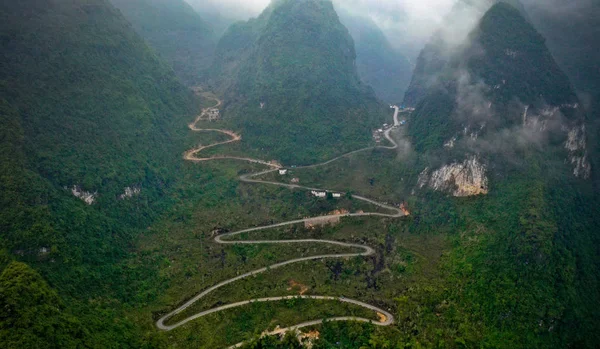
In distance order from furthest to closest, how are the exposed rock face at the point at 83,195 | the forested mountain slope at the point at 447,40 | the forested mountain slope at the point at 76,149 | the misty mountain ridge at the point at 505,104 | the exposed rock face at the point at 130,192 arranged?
the forested mountain slope at the point at 447,40, the misty mountain ridge at the point at 505,104, the exposed rock face at the point at 130,192, the exposed rock face at the point at 83,195, the forested mountain slope at the point at 76,149

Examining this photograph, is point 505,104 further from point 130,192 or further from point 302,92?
point 130,192

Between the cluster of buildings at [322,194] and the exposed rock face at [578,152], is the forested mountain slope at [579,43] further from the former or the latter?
the cluster of buildings at [322,194]

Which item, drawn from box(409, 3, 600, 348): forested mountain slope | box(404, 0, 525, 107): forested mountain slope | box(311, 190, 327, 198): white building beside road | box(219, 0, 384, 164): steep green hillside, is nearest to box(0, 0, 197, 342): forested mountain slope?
box(219, 0, 384, 164): steep green hillside

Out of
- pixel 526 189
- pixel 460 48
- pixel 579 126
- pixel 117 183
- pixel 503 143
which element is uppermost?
pixel 460 48

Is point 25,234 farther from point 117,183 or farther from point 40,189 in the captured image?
point 117,183

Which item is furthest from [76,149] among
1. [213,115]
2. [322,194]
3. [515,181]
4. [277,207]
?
[515,181]

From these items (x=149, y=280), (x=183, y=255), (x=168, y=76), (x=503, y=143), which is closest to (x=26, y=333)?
(x=149, y=280)

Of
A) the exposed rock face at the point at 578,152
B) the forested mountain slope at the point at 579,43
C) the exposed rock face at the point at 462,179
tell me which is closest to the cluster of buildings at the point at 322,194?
the exposed rock face at the point at 462,179
